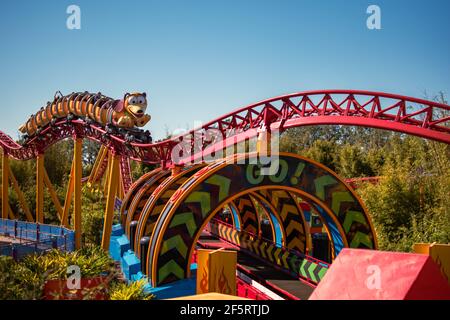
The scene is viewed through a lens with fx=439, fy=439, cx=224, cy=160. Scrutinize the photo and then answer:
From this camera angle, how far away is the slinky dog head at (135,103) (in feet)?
63.0

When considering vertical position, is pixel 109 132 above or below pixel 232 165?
above

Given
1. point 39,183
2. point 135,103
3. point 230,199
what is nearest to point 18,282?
point 230,199

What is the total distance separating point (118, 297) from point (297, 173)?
6593 millimetres

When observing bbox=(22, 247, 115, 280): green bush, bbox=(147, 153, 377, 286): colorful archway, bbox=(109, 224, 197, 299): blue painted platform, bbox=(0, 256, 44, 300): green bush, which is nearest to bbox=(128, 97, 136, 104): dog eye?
bbox=(109, 224, 197, 299): blue painted platform

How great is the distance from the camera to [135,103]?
63.9 ft

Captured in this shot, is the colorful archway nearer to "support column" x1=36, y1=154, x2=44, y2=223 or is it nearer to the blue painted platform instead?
the blue painted platform

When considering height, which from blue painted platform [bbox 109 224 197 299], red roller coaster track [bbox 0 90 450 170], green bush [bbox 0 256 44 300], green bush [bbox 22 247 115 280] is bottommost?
blue painted platform [bbox 109 224 197 299]

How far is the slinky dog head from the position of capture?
63.0 ft

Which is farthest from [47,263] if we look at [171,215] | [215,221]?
[215,221]

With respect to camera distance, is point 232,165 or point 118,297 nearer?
point 118,297

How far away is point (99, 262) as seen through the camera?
12.2 metres

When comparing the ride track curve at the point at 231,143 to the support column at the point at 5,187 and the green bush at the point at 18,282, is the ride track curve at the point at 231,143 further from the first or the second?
the support column at the point at 5,187

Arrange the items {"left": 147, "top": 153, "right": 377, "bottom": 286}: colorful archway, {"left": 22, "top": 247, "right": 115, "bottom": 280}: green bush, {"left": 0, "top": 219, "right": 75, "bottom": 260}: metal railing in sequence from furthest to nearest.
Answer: {"left": 0, "top": 219, "right": 75, "bottom": 260}: metal railing < {"left": 147, "top": 153, "right": 377, "bottom": 286}: colorful archway < {"left": 22, "top": 247, "right": 115, "bottom": 280}: green bush
